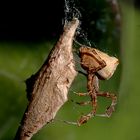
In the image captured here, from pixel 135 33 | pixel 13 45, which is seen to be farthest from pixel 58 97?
pixel 135 33

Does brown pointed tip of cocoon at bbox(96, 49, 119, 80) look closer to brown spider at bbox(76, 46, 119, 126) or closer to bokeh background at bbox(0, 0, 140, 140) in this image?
brown spider at bbox(76, 46, 119, 126)

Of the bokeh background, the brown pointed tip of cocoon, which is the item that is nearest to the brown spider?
the brown pointed tip of cocoon

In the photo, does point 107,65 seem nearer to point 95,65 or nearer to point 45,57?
point 95,65

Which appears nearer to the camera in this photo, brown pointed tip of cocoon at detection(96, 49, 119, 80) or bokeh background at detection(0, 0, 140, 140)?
brown pointed tip of cocoon at detection(96, 49, 119, 80)

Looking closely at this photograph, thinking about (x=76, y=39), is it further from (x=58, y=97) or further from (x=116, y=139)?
(x=116, y=139)

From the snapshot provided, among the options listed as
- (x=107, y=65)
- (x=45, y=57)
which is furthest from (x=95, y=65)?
(x=45, y=57)

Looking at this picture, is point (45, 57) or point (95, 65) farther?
point (45, 57)
